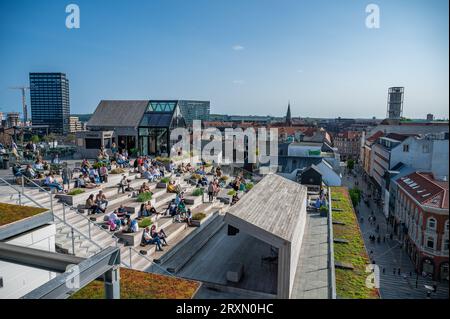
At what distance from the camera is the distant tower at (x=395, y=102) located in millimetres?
115806

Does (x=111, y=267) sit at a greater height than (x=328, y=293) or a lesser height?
greater

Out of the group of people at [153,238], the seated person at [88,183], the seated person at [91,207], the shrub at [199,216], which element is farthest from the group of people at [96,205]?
the shrub at [199,216]

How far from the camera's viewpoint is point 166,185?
2175 cm

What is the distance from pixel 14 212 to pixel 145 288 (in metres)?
6.20

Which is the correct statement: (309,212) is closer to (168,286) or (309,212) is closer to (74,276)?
(168,286)

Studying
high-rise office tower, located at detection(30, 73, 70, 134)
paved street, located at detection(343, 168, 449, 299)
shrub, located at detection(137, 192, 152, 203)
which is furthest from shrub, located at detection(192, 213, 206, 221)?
high-rise office tower, located at detection(30, 73, 70, 134)

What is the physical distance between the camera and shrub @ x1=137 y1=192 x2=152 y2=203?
17391mm

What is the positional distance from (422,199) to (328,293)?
25452 millimetres

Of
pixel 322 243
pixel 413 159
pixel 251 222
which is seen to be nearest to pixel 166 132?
pixel 322 243

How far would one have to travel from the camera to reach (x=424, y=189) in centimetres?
3356

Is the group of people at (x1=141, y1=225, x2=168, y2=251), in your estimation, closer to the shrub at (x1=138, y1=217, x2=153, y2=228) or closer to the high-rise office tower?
the shrub at (x1=138, y1=217, x2=153, y2=228)

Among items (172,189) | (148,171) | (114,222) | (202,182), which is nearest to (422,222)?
(202,182)

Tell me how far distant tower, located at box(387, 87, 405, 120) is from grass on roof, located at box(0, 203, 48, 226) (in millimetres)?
124139

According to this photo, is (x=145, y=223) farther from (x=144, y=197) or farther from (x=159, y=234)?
Result: (x=144, y=197)
